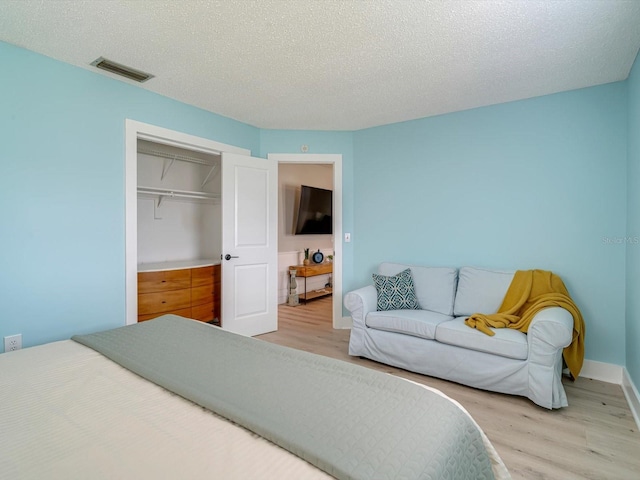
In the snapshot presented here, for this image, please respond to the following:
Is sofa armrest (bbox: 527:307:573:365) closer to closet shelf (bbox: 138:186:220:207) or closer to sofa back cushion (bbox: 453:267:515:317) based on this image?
sofa back cushion (bbox: 453:267:515:317)

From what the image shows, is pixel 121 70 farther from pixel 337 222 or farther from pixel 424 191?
pixel 424 191

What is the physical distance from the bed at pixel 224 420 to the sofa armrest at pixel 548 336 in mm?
1441

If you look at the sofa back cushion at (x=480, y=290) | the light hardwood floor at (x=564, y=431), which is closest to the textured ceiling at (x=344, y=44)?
the sofa back cushion at (x=480, y=290)

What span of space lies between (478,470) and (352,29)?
2196 millimetres

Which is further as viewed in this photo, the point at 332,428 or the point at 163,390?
the point at 163,390

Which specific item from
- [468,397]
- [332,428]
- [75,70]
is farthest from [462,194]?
[75,70]

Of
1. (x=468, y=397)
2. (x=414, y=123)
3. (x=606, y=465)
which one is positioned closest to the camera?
(x=606, y=465)

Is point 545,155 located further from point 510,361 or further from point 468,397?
point 468,397

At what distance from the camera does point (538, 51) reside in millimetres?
2213

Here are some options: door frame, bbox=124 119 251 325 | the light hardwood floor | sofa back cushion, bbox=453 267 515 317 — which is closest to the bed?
the light hardwood floor

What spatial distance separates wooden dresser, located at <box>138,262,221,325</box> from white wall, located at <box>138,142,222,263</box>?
0.42 m

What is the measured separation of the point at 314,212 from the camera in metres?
5.77

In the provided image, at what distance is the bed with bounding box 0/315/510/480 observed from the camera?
763 millimetres

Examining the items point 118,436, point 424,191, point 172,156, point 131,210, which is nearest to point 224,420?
point 118,436
